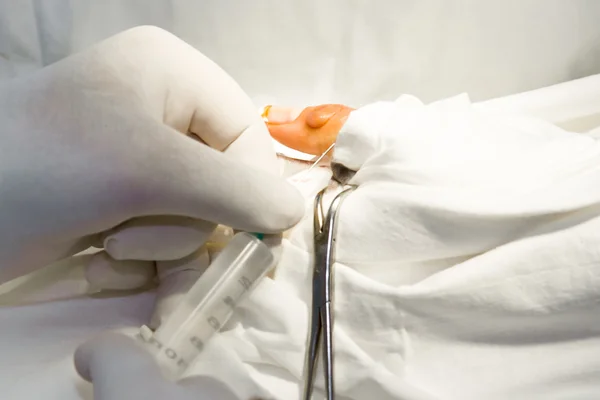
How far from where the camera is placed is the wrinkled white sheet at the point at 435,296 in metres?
0.44

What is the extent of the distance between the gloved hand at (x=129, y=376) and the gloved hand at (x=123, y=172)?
0.08 metres

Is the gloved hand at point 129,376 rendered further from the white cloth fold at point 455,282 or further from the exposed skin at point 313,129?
the exposed skin at point 313,129

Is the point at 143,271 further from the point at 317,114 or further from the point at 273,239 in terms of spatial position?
the point at 317,114

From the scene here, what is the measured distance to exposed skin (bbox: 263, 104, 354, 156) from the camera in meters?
0.66

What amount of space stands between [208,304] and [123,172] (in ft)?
0.41

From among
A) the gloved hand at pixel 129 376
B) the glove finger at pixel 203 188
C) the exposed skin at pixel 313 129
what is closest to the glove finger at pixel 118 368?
the gloved hand at pixel 129 376

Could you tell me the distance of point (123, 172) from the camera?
1.50 feet

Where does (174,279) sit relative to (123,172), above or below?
below

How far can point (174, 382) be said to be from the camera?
1.47ft

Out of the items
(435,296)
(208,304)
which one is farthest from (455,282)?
(208,304)

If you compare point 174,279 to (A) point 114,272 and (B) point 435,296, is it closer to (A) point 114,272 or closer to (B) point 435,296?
(A) point 114,272

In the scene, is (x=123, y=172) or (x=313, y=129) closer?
(x=123, y=172)

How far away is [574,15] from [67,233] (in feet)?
2.37

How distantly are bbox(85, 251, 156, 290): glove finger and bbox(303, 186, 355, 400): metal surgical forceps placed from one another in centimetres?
16
